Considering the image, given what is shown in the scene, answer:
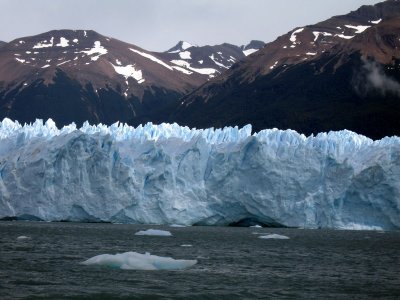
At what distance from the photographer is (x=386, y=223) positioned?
50219mm

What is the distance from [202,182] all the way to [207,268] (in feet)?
81.2

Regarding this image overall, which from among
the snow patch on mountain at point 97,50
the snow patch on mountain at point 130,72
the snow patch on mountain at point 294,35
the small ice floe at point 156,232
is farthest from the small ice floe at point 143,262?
the snow patch on mountain at point 97,50

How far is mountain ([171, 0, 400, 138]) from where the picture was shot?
338 ft

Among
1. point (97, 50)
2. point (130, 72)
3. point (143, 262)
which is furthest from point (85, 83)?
point (143, 262)

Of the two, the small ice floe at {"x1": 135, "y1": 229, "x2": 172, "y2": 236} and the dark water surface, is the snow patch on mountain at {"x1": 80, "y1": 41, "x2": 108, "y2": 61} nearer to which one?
A: the small ice floe at {"x1": 135, "y1": 229, "x2": 172, "y2": 236}

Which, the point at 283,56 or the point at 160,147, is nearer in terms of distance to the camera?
the point at 160,147

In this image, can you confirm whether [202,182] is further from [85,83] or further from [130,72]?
[130,72]

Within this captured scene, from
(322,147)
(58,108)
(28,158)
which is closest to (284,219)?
(322,147)

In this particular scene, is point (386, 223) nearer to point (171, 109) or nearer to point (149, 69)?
point (171, 109)

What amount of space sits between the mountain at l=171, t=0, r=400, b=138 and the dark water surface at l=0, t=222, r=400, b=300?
187 feet

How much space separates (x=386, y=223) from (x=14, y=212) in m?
25.4

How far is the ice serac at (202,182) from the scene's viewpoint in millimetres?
49938

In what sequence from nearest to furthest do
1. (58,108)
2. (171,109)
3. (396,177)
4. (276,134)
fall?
(396,177) < (276,134) < (171,109) < (58,108)

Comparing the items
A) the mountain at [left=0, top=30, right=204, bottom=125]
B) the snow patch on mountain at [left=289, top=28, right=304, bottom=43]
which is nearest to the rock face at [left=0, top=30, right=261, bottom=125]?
the mountain at [left=0, top=30, right=204, bottom=125]
